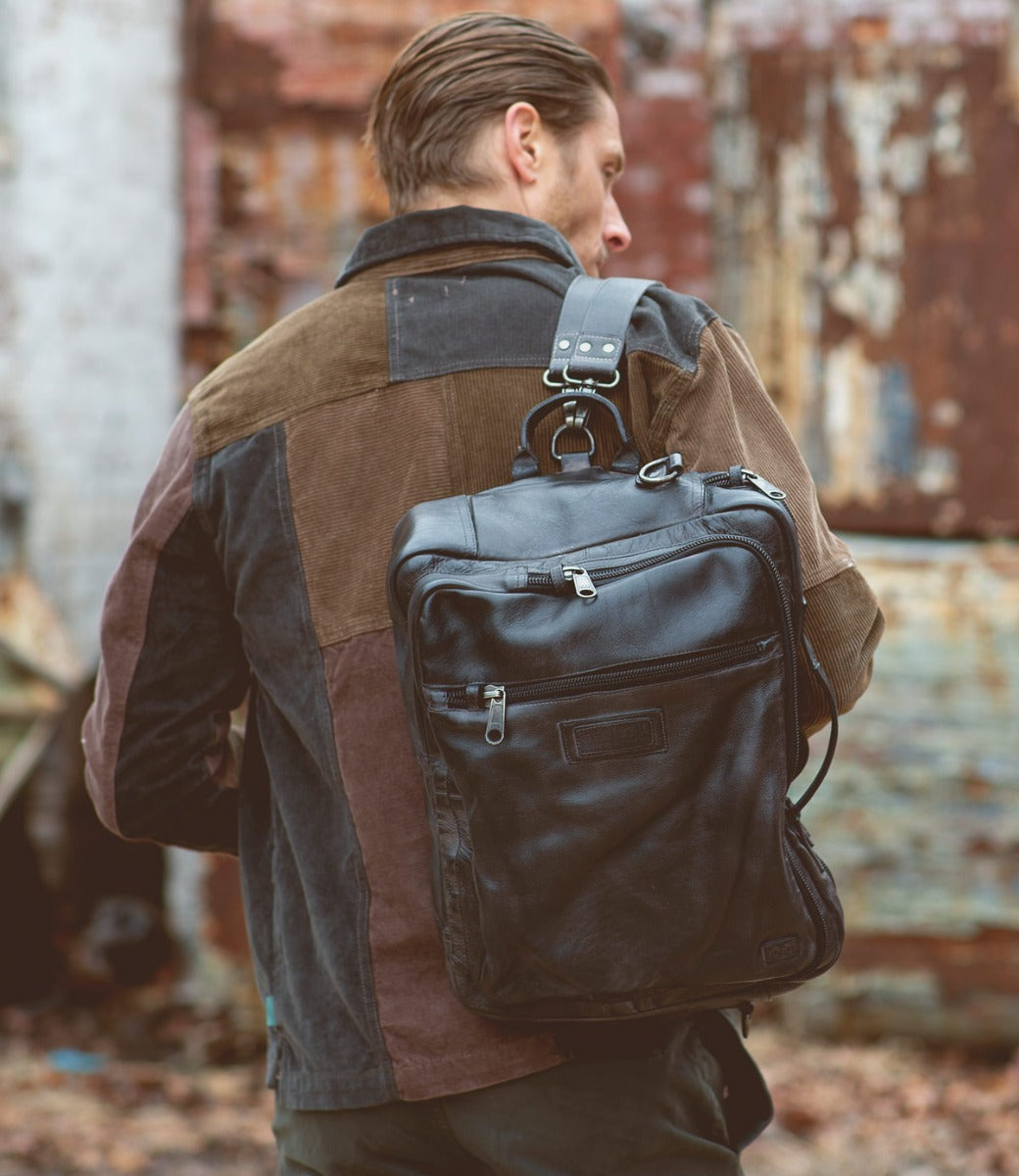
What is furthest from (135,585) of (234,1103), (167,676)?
(234,1103)

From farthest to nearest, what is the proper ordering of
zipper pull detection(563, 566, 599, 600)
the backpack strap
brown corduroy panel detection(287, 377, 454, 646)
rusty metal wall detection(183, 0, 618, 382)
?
rusty metal wall detection(183, 0, 618, 382), brown corduroy panel detection(287, 377, 454, 646), the backpack strap, zipper pull detection(563, 566, 599, 600)

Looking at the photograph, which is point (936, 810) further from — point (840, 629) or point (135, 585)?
point (135, 585)

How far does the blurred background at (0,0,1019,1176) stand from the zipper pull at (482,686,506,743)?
262cm

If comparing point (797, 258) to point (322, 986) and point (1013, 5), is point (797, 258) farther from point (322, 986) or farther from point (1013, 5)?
point (322, 986)

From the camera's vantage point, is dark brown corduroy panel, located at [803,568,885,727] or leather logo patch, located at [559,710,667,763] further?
dark brown corduroy panel, located at [803,568,885,727]

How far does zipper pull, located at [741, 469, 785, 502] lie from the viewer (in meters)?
1.35

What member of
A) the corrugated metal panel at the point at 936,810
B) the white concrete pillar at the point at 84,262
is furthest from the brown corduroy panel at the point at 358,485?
the white concrete pillar at the point at 84,262

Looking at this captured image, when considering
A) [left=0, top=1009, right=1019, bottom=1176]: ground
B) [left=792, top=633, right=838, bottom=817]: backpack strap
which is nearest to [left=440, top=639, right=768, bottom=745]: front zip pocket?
[left=792, top=633, right=838, bottom=817]: backpack strap

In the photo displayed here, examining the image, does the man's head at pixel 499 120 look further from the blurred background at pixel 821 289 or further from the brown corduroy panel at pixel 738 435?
the blurred background at pixel 821 289

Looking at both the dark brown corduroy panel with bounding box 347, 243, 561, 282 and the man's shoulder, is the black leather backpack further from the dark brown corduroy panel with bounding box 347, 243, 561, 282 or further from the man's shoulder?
the dark brown corduroy panel with bounding box 347, 243, 561, 282

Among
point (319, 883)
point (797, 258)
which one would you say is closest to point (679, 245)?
point (797, 258)

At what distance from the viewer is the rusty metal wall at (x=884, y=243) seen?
3.76 metres

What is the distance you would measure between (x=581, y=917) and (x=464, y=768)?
7.0 inches

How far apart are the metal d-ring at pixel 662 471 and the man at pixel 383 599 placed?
8cm
